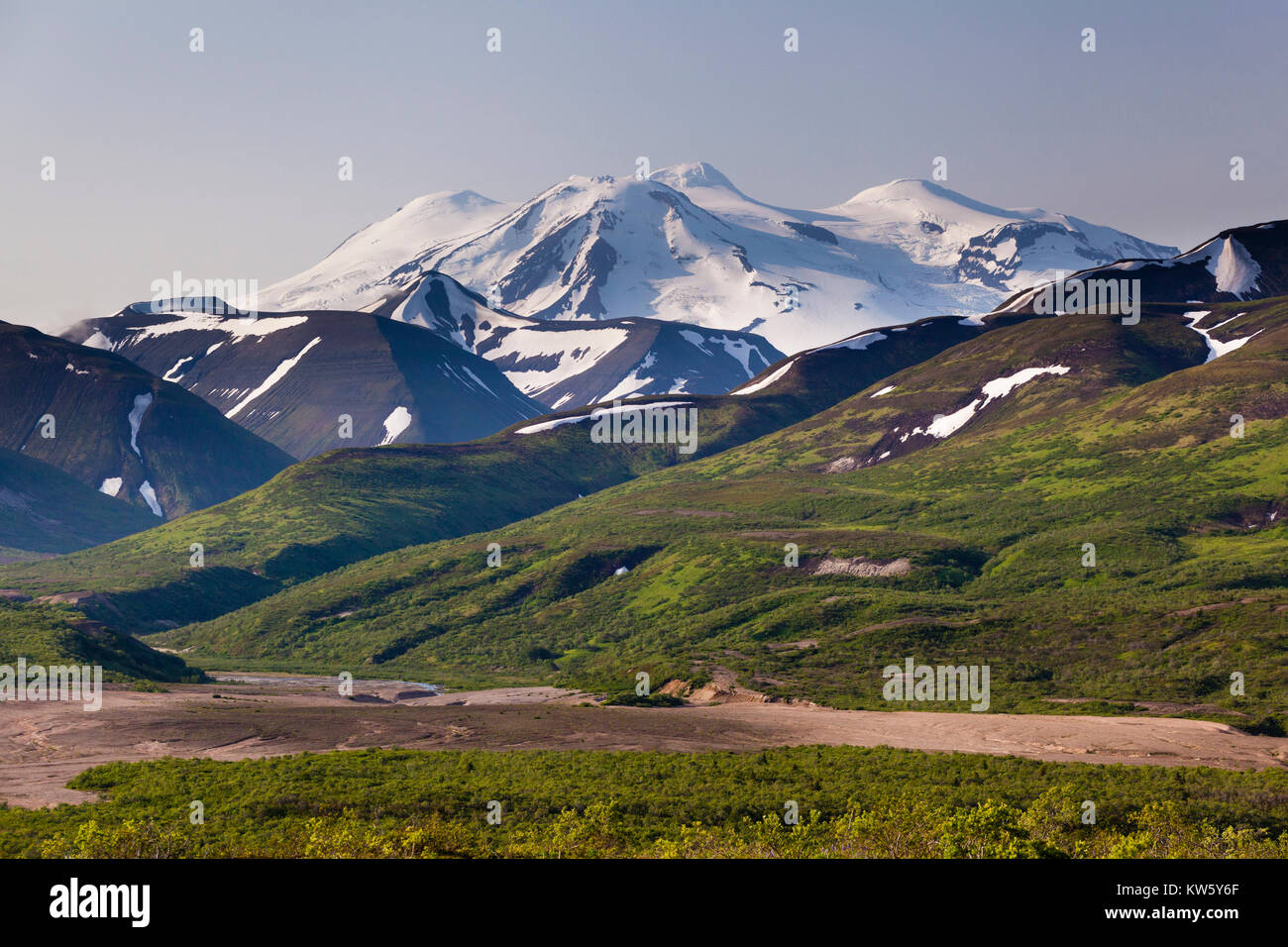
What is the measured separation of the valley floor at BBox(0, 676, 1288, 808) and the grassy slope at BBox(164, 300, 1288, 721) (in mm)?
6638

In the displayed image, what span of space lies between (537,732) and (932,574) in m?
57.0

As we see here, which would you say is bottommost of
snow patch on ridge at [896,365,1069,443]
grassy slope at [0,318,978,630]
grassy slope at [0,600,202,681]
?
grassy slope at [0,600,202,681]

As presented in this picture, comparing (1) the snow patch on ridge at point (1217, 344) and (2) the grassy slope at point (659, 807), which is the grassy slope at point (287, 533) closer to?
(2) the grassy slope at point (659, 807)

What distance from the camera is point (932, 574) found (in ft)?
370

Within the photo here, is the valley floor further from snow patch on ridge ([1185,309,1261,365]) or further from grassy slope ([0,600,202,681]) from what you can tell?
snow patch on ridge ([1185,309,1261,365])

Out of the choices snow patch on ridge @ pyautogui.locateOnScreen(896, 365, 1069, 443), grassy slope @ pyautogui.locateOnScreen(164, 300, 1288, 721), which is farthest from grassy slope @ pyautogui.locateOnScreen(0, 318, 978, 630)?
snow patch on ridge @ pyautogui.locateOnScreen(896, 365, 1069, 443)

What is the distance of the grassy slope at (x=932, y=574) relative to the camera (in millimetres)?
83750

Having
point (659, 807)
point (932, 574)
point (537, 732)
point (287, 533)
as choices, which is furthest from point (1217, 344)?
point (659, 807)

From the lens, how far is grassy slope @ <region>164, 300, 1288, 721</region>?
83.8 metres

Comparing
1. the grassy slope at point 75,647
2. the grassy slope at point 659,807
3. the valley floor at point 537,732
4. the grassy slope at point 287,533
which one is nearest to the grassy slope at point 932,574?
the valley floor at point 537,732

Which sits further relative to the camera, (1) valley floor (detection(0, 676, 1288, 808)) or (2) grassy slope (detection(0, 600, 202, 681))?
(2) grassy slope (detection(0, 600, 202, 681))

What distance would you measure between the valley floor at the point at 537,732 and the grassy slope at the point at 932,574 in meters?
6.64

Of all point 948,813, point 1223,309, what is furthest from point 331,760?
point 1223,309
